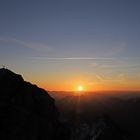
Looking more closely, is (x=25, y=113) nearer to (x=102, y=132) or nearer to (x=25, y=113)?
(x=25, y=113)

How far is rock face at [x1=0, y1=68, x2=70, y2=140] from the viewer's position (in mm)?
22938

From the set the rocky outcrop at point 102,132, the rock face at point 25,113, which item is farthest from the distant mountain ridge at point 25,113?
the rocky outcrop at point 102,132

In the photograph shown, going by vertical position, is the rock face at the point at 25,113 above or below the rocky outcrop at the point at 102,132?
above

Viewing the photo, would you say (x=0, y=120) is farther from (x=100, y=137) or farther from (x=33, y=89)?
(x=100, y=137)

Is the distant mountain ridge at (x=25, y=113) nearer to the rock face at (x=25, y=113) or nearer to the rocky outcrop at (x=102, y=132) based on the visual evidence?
the rock face at (x=25, y=113)

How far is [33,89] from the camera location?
90.3ft

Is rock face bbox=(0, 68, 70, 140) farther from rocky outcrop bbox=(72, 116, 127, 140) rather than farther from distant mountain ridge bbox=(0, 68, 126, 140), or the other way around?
rocky outcrop bbox=(72, 116, 127, 140)

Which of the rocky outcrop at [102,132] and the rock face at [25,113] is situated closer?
the rock face at [25,113]

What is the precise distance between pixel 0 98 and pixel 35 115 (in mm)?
3368

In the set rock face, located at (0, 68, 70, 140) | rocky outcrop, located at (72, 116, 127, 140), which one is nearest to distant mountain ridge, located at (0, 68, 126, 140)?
rock face, located at (0, 68, 70, 140)

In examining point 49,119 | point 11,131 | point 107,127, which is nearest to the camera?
point 11,131

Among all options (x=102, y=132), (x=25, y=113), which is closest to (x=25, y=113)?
(x=25, y=113)

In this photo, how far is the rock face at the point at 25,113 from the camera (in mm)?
22938

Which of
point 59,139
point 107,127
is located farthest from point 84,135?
point 59,139
